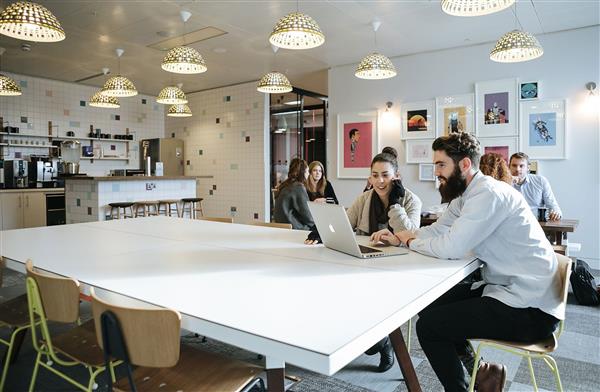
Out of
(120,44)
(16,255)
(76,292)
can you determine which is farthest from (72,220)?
(76,292)

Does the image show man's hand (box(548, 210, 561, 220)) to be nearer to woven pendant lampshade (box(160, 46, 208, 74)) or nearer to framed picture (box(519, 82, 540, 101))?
framed picture (box(519, 82, 540, 101))

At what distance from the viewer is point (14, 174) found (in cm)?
713

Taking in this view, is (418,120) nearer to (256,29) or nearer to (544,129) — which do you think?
(544,129)

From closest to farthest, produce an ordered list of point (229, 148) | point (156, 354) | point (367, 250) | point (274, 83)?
point (156, 354) → point (367, 250) → point (274, 83) → point (229, 148)

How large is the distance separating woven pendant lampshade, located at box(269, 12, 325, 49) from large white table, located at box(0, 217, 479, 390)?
136 centimetres

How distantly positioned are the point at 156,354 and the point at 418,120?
5.70 meters

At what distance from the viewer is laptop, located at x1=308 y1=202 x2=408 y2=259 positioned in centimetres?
189

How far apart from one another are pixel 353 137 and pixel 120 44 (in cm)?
370

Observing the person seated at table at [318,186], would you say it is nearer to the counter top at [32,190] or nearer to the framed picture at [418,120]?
the framed picture at [418,120]

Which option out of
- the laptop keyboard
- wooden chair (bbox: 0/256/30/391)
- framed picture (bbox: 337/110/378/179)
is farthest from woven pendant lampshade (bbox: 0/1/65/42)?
framed picture (bbox: 337/110/378/179)

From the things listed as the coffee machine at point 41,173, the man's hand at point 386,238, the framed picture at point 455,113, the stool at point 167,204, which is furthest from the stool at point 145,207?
the man's hand at point 386,238

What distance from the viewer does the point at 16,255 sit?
2.11m

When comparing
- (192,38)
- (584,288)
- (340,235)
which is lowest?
(584,288)

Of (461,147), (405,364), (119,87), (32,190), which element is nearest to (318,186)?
(119,87)
